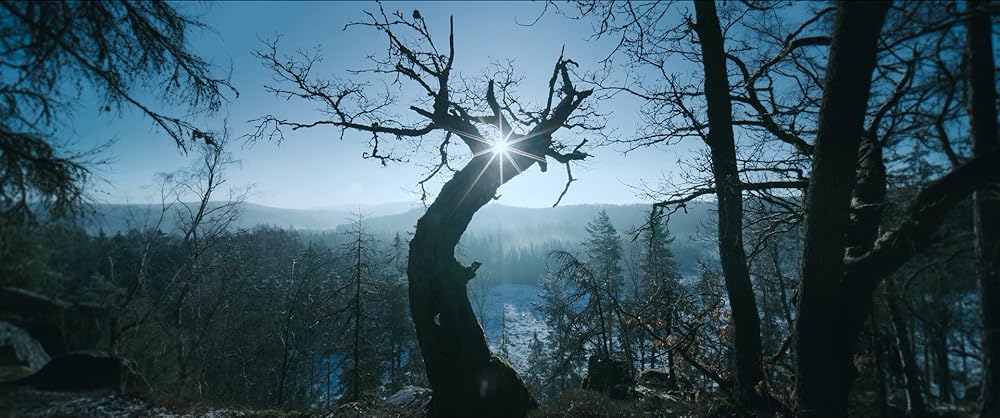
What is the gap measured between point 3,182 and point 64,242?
120 centimetres

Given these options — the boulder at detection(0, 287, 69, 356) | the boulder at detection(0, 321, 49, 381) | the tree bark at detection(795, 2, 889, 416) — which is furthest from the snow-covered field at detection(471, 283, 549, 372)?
the tree bark at detection(795, 2, 889, 416)

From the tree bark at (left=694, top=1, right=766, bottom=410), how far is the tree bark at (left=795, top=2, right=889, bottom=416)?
1.22 m

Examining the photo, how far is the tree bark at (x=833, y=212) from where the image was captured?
9.56 ft

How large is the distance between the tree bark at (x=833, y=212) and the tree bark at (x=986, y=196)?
63 centimetres

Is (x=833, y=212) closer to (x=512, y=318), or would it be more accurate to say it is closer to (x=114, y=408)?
(x=114, y=408)

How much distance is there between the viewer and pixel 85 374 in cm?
975

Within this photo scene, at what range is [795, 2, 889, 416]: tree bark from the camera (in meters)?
2.91

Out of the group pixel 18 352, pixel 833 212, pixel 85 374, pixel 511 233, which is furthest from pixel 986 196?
pixel 511 233

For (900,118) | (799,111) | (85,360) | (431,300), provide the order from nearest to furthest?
(900,118) → (799,111) → (431,300) → (85,360)

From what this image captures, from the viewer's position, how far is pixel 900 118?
3889mm

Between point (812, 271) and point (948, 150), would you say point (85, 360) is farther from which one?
point (948, 150)

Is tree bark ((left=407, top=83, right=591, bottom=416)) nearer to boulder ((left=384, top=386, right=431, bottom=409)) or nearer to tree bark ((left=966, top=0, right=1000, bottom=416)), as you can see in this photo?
boulder ((left=384, top=386, right=431, bottom=409))

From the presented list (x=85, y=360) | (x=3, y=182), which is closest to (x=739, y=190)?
(x=3, y=182)

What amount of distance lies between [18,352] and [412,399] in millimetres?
14671
